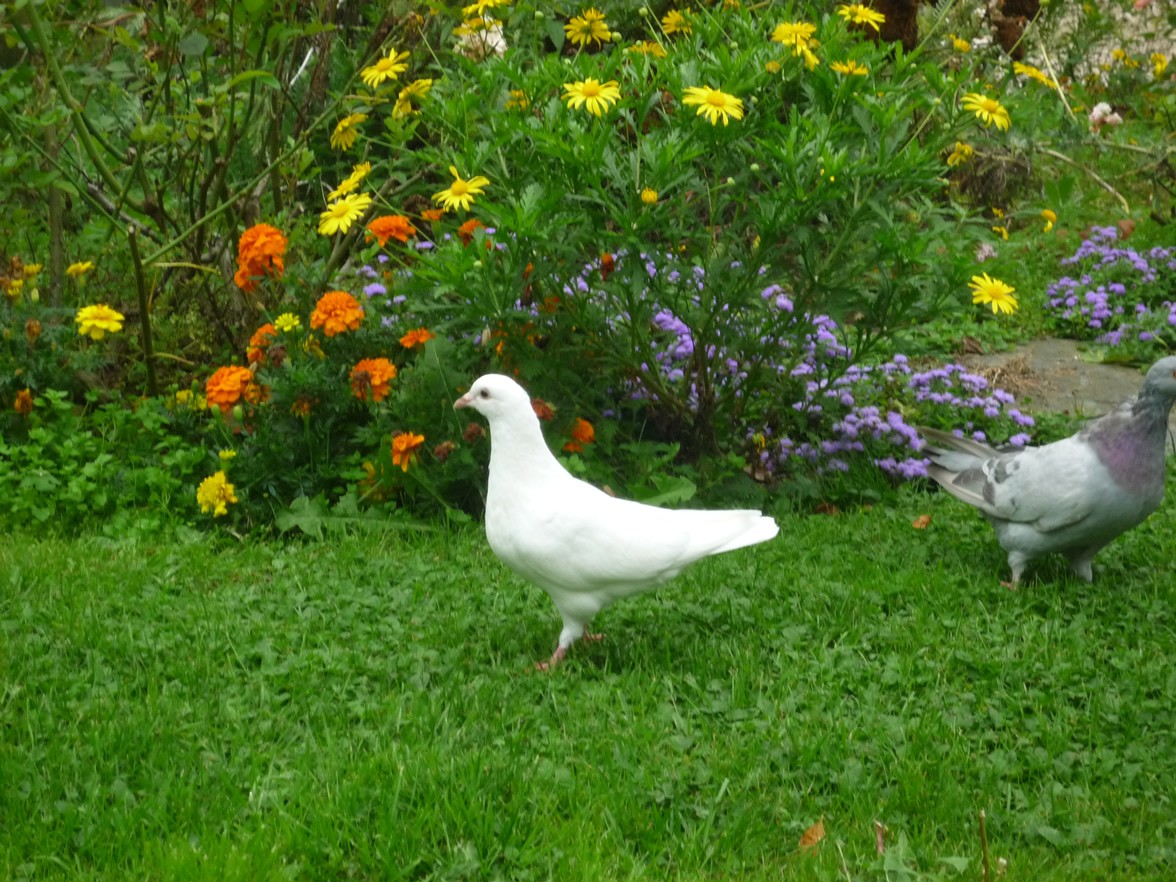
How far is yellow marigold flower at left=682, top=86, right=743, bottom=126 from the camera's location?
4.11 meters

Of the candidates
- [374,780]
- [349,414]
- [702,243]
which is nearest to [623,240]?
[702,243]

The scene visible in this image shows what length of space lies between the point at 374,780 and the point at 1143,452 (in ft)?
8.46

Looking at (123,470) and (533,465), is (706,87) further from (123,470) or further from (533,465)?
(123,470)

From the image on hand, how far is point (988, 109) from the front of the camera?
4.15m

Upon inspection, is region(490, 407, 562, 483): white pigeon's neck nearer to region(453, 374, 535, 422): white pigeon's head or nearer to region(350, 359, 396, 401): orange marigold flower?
region(453, 374, 535, 422): white pigeon's head

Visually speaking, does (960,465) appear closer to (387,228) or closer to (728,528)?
(728,528)

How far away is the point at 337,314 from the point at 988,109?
93.4 inches

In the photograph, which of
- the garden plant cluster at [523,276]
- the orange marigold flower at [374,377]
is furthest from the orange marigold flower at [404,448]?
the orange marigold flower at [374,377]

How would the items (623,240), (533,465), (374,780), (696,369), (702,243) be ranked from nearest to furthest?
(374,780), (533,465), (623,240), (702,243), (696,369)

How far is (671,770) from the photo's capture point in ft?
10.0

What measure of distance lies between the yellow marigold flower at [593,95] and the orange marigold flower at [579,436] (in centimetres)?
114

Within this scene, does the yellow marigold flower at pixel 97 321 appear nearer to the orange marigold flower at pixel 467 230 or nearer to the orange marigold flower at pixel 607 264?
the orange marigold flower at pixel 467 230

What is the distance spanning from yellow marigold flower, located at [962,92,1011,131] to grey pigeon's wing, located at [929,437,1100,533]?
3.46 ft

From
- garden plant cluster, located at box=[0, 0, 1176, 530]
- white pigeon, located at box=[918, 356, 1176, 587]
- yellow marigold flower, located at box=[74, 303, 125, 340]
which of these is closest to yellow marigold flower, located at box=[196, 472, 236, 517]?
garden plant cluster, located at box=[0, 0, 1176, 530]
